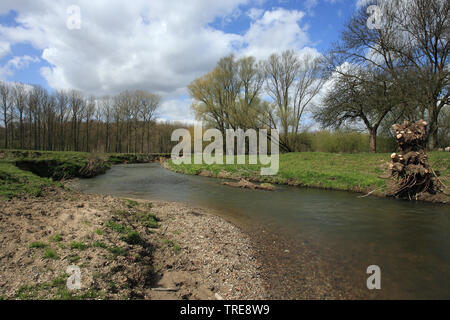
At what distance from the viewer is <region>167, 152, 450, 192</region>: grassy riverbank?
1273 centimetres

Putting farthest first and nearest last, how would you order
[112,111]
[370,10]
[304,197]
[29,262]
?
[112,111], [370,10], [304,197], [29,262]

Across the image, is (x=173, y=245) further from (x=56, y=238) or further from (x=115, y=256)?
(x=56, y=238)

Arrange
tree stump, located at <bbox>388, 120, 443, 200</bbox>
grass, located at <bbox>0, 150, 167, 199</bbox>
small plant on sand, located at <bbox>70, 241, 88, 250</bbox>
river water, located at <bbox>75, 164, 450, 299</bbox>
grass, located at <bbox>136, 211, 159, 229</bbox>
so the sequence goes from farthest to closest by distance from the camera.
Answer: tree stump, located at <bbox>388, 120, 443, 200</bbox>, grass, located at <bbox>0, 150, 167, 199</bbox>, grass, located at <bbox>136, 211, 159, 229</bbox>, small plant on sand, located at <bbox>70, 241, 88, 250</bbox>, river water, located at <bbox>75, 164, 450, 299</bbox>

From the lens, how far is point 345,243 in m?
→ 5.66

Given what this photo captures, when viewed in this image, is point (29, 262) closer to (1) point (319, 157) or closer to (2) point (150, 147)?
(1) point (319, 157)

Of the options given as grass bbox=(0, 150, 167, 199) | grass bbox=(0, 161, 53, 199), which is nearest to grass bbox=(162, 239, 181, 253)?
grass bbox=(0, 150, 167, 199)

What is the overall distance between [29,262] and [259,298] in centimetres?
353

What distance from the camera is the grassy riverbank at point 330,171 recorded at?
12727 mm

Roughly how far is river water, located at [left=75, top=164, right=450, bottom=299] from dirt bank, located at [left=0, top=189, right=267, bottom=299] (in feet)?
2.44

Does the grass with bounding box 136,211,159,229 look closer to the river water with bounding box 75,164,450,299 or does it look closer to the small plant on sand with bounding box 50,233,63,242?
the small plant on sand with bounding box 50,233,63,242

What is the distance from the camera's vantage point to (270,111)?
28156mm

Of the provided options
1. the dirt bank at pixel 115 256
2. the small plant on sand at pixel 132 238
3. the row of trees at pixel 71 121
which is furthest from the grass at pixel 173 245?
the row of trees at pixel 71 121

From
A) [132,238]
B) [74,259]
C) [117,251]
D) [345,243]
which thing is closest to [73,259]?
[74,259]
